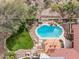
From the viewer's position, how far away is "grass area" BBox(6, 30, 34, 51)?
13.1 meters

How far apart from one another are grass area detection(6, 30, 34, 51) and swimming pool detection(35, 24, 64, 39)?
45 cm

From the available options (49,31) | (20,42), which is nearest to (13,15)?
(20,42)

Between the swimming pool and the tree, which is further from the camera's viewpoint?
the tree

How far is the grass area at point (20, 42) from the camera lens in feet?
43.0

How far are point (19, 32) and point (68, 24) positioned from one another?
2.00 m

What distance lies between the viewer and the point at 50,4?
49.6 ft

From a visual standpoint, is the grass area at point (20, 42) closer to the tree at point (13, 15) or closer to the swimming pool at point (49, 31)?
the tree at point (13, 15)

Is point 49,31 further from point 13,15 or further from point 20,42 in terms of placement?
point 13,15

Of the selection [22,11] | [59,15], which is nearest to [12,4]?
[22,11]

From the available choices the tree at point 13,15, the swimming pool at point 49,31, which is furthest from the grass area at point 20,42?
the swimming pool at point 49,31

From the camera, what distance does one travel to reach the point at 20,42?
13.2 meters

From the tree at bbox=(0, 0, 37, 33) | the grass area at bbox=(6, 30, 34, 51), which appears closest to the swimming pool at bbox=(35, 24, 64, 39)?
the grass area at bbox=(6, 30, 34, 51)

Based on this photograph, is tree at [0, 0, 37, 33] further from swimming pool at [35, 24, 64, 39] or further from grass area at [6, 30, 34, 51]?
swimming pool at [35, 24, 64, 39]

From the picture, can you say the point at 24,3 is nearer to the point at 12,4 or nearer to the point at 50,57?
the point at 12,4
